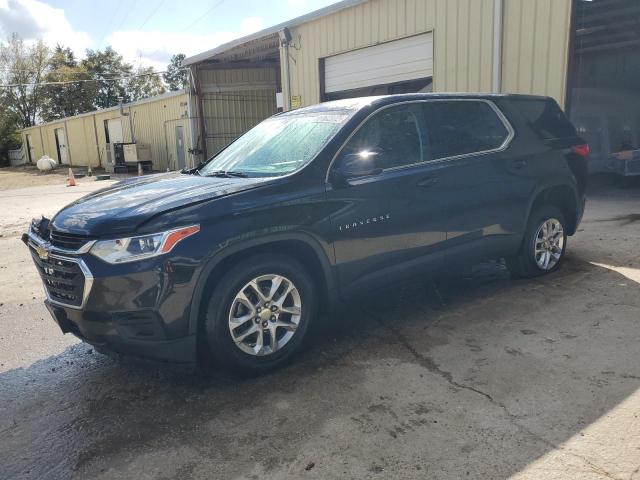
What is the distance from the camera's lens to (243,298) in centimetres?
330

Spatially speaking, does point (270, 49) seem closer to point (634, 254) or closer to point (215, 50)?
point (215, 50)

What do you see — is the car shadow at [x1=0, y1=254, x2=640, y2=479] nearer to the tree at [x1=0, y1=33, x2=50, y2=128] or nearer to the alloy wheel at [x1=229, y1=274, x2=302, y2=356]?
the alloy wheel at [x1=229, y1=274, x2=302, y2=356]

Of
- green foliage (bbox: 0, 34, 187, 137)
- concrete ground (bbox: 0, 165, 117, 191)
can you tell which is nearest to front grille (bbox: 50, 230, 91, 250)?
concrete ground (bbox: 0, 165, 117, 191)

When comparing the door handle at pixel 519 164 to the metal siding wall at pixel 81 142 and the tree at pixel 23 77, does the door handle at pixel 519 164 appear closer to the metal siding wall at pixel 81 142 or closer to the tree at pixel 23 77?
the metal siding wall at pixel 81 142

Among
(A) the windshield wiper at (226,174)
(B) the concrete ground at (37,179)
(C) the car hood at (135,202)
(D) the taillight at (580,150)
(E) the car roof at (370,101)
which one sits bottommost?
A: (B) the concrete ground at (37,179)

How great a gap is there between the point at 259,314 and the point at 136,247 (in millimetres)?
883

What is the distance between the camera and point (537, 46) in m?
9.15

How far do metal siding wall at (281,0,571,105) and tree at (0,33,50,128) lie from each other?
4923cm

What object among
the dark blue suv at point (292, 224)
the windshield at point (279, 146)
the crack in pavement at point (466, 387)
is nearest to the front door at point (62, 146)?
the windshield at point (279, 146)

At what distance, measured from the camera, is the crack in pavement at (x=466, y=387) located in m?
2.45

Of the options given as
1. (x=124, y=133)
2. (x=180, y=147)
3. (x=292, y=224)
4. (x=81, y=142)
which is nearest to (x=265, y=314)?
(x=292, y=224)

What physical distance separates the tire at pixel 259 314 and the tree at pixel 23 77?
5658 cm

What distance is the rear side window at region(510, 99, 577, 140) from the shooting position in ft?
16.5

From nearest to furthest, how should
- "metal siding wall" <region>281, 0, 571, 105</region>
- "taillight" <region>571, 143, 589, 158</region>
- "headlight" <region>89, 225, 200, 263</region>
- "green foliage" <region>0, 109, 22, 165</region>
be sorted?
"headlight" <region>89, 225, 200, 263</region>, "taillight" <region>571, 143, 589, 158</region>, "metal siding wall" <region>281, 0, 571, 105</region>, "green foliage" <region>0, 109, 22, 165</region>
